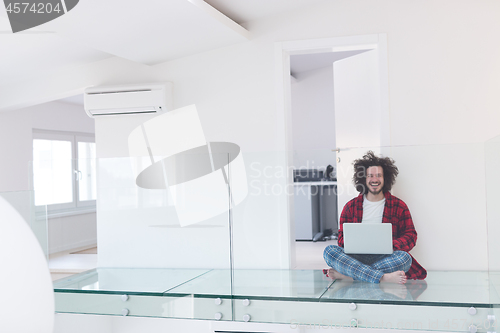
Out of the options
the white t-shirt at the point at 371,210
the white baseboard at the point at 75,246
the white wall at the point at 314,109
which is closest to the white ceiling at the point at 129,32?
the white baseboard at the point at 75,246

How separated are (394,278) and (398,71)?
5.73 ft

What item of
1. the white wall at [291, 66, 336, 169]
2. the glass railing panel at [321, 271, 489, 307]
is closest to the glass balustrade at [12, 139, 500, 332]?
the glass railing panel at [321, 271, 489, 307]

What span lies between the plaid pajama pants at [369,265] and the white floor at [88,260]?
0.09 meters

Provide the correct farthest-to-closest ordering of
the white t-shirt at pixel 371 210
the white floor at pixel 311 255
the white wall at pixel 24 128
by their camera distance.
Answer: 1. the white wall at pixel 24 128
2. the white floor at pixel 311 255
3. the white t-shirt at pixel 371 210

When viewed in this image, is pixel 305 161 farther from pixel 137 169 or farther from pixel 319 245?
pixel 137 169

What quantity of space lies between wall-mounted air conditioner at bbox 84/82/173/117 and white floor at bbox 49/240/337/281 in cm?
137

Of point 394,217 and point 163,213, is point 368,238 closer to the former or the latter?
point 394,217

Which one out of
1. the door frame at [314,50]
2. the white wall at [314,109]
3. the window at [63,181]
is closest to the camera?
the window at [63,181]

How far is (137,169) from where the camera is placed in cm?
307

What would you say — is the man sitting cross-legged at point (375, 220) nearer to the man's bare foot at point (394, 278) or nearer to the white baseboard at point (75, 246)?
the man's bare foot at point (394, 278)

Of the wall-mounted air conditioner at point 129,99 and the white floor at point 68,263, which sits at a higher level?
the wall-mounted air conditioner at point 129,99

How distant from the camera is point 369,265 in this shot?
8.87 feet

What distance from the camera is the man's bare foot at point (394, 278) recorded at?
2648 millimetres

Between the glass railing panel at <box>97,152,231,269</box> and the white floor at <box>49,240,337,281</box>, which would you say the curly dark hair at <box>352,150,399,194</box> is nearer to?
the white floor at <box>49,240,337,281</box>
